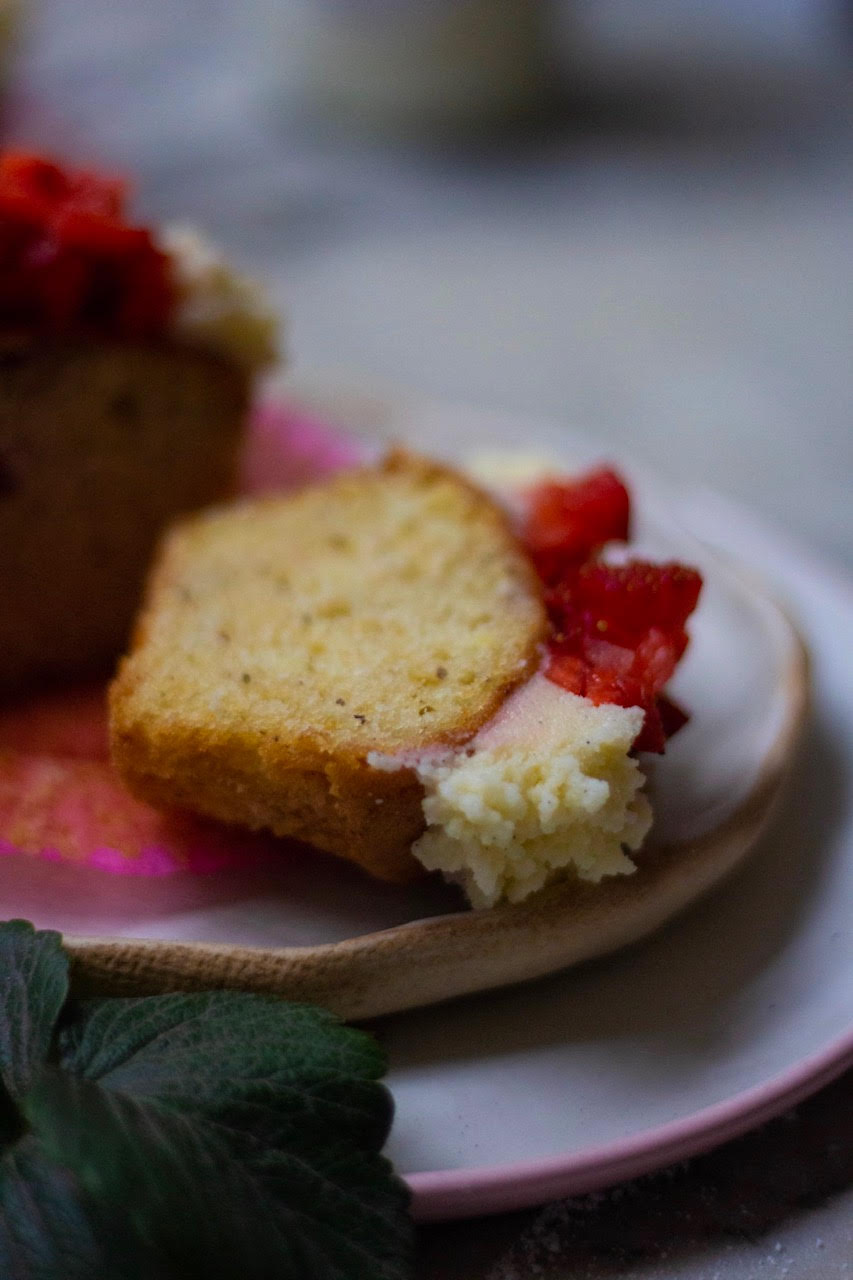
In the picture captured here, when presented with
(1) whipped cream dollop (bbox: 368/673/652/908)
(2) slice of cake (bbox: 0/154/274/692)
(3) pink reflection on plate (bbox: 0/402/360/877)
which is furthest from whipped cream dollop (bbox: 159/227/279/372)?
(1) whipped cream dollop (bbox: 368/673/652/908)

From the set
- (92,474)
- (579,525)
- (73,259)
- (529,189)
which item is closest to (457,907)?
(579,525)

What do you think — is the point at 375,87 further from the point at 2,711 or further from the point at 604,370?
the point at 2,711

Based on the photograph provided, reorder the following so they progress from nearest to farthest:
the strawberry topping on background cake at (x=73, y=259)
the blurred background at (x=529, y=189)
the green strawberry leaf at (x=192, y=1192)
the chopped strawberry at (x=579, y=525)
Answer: the green strawberry leaf at (x=192, y=1192) → the chopped strawberry at (x=579, y=525) → the strawberry topping on background cake at (x=73, y=259) → the blurred background at (x=529, y=189)

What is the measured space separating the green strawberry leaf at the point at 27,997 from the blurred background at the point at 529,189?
1.85m

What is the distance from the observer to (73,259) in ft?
7.32

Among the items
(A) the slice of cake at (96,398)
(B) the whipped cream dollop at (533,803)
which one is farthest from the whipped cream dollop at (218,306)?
(B) the whipped cream dollop at (533,803)

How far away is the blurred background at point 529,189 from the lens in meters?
3.79

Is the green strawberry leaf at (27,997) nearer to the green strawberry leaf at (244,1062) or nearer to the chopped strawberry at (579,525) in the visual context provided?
the green strawberry leaf at (244,1062)

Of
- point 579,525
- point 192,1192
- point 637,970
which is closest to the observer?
point 192,1192

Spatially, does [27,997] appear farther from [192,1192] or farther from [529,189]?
[529,189]

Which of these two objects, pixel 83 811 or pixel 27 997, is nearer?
pixel 27 997

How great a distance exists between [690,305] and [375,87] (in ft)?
6.41

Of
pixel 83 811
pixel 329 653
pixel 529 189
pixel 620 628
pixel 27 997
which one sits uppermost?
pixel 529 189

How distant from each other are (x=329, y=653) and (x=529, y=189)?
3979mm
